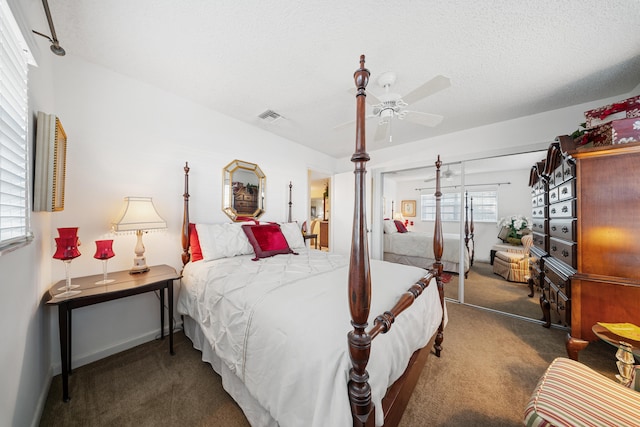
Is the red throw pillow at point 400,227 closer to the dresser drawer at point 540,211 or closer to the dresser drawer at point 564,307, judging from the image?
the dresser drawer at point 540,211

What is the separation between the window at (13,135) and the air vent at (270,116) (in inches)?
75.1

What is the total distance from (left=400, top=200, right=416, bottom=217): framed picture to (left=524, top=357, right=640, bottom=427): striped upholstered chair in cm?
377

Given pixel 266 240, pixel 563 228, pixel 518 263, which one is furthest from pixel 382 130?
pixel 518 263

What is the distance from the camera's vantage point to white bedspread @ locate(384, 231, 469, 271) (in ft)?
12.6

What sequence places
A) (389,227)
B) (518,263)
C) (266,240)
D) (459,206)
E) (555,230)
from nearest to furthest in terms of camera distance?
1. (555,230)
2. (266,240)
3. (459,206)
4. (518,263)
5. (389,227)

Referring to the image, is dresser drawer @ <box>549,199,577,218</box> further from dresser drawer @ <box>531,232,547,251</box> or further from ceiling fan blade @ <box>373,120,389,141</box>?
ceiling fan blade @ <box>373,120,389,141</box>

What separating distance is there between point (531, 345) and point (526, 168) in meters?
3.22

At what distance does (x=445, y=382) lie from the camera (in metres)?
1.63

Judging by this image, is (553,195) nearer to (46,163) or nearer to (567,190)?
(567,190)

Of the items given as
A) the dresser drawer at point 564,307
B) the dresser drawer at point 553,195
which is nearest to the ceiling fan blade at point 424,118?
the dresser drawer at point 553,195

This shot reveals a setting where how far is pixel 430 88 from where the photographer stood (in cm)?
163

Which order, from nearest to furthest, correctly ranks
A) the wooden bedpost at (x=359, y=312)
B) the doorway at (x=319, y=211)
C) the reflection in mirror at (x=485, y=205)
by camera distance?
the wooden bedpost at (x=359, y=312) < the reflection in mirror at (x=485, y=205) < the doorway at (x=319, y=211)

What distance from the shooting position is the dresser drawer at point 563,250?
1.74m

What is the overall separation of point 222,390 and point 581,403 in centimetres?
199
